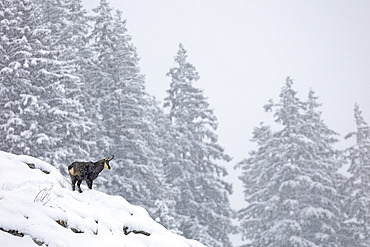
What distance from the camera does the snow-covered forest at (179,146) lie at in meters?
20.3

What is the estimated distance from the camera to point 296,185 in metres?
25.1

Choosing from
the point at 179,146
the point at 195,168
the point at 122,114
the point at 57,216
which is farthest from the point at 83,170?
the point at 195,168

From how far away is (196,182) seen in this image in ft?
90.7

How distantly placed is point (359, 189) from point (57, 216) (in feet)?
81.4

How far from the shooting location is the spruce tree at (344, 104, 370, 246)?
25.9 meters

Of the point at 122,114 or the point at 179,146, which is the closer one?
the point at 122,114

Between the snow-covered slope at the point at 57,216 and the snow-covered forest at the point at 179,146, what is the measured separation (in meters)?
9.38

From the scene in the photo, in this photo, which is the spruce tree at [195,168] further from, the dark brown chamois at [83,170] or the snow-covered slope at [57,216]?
the snow-covered slope at [57,216]

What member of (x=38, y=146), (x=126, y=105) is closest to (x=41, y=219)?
(x=38, y=146)

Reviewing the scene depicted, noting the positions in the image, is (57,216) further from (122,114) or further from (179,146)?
(179,146)

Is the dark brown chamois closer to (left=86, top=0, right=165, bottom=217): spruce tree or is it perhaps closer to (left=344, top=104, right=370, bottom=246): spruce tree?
(left=86, top=0, right=165, bottom=217): spruce tree

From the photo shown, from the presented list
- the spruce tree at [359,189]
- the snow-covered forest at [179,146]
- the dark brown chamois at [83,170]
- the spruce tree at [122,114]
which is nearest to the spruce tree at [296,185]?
the snow-covered forest at [179,146]

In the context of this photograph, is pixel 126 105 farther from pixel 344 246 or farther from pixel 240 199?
pixel 240 199

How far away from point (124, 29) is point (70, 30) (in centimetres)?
401
